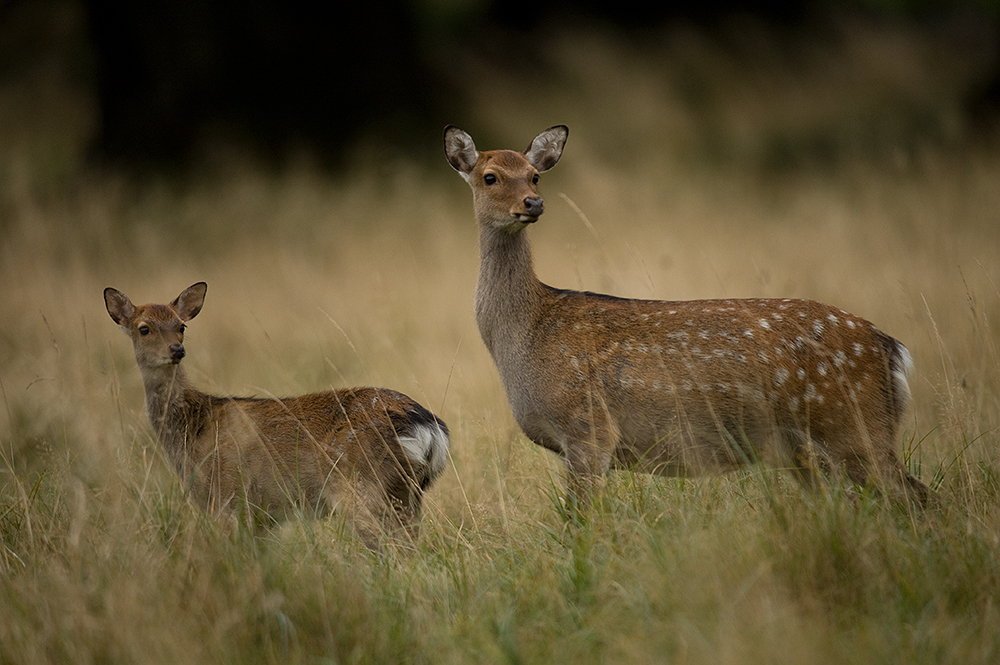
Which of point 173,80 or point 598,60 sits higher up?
point 598,60

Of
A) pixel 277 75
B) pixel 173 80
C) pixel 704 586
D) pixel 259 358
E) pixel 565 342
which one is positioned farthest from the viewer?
pixel 277 75

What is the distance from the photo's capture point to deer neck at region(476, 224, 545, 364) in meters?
4.58

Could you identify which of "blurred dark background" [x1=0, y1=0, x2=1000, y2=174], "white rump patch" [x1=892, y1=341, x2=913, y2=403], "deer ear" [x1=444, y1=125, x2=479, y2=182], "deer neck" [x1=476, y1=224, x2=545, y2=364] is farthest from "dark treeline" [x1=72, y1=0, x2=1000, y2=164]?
"white rump patch" [x1=892, y1=341, x2=913, y2=403]

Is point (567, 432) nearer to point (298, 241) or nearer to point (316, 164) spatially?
point (298, 241)

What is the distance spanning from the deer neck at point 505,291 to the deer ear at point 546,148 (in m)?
0.54

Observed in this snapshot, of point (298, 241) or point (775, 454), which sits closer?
point (775, 454)

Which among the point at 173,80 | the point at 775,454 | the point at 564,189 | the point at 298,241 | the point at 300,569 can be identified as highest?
the point at 173,80

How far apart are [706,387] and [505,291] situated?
109cm

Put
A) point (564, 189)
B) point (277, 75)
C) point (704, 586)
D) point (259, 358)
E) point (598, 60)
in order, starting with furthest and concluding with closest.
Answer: point (598, 60), point (277, 75), point (564, 189), point (259, 358), point (704, 586)

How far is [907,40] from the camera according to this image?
16828 mm

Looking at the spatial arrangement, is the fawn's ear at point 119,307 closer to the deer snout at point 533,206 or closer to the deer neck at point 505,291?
the deer neck at point 505,291

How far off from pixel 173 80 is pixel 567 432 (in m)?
11.5

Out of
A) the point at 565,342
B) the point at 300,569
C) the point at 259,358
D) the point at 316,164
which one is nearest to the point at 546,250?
the point at 259,358

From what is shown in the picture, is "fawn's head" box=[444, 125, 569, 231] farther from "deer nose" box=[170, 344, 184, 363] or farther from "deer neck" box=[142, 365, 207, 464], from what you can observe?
"deer neck" box=[142, 365, 207, 464]
